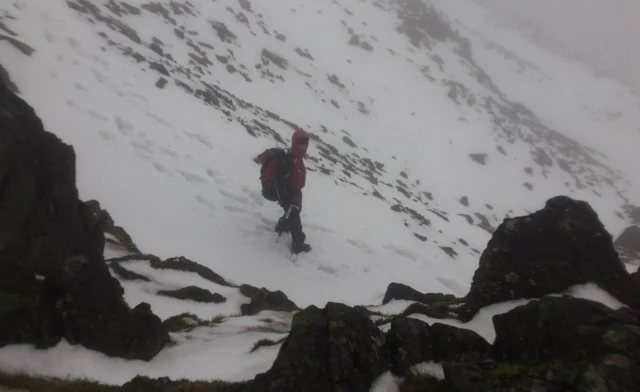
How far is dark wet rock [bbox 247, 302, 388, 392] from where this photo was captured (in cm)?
531

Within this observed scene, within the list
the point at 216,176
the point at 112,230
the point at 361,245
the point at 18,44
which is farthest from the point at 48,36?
the point at 361,245

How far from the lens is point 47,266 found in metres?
7.00

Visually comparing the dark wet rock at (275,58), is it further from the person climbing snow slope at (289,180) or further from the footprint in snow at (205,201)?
the person climbing snow slope at (289,180)

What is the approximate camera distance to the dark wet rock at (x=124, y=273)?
33.3 ft

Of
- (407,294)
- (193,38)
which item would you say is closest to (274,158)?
(407,294)

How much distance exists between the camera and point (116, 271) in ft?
33.3

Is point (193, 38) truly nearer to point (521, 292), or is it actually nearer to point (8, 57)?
point (8, 57)

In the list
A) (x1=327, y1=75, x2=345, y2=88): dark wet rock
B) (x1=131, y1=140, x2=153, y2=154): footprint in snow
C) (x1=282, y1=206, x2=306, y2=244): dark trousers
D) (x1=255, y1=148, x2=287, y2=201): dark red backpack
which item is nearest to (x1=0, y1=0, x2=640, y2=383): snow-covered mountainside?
(x1=131, y1=140, x2=153, y2=154): footprint in snow

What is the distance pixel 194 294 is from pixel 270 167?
239 inches

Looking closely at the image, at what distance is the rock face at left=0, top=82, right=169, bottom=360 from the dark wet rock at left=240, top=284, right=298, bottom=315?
145 inches

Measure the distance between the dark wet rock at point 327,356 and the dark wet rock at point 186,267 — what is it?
6.59 m

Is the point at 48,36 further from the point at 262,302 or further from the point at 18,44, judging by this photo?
the point at 262,302

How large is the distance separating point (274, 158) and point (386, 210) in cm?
1227

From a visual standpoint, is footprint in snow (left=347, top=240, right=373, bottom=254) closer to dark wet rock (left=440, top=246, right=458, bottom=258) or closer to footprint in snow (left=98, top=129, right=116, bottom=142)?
dark wet rock (left=440, top=246, right=458, bottom=258)
